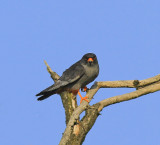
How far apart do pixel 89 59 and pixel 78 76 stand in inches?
23.1

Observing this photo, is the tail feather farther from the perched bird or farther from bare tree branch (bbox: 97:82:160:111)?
bare tree branch (bbox: 97:82:160:111)

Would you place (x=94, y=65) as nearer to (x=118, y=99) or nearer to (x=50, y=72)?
(x=118, y=99)

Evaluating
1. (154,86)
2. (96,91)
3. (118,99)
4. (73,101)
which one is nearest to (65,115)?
(73,101)

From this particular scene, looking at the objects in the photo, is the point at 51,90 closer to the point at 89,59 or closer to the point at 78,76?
the point at 78,76

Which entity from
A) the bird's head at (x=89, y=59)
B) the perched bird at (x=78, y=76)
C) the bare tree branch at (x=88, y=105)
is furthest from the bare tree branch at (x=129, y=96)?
the bird's head at (x=89, y=59)

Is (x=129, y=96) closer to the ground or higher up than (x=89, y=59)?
closer to the ground

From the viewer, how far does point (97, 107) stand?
974 centimetres

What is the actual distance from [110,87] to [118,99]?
123 centimetres

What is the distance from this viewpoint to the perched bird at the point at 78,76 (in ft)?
35.0

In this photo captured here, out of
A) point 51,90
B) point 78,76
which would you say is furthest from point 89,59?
point 51,90

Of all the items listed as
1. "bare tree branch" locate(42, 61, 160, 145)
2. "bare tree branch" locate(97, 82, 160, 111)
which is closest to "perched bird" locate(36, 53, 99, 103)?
"bare tree branch" locate(42, 61, 160, 145)

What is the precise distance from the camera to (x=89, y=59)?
1068 centimetres

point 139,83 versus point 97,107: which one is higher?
point 139,83

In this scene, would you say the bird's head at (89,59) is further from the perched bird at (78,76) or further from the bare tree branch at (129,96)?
the bare tree branch at (129,96)
